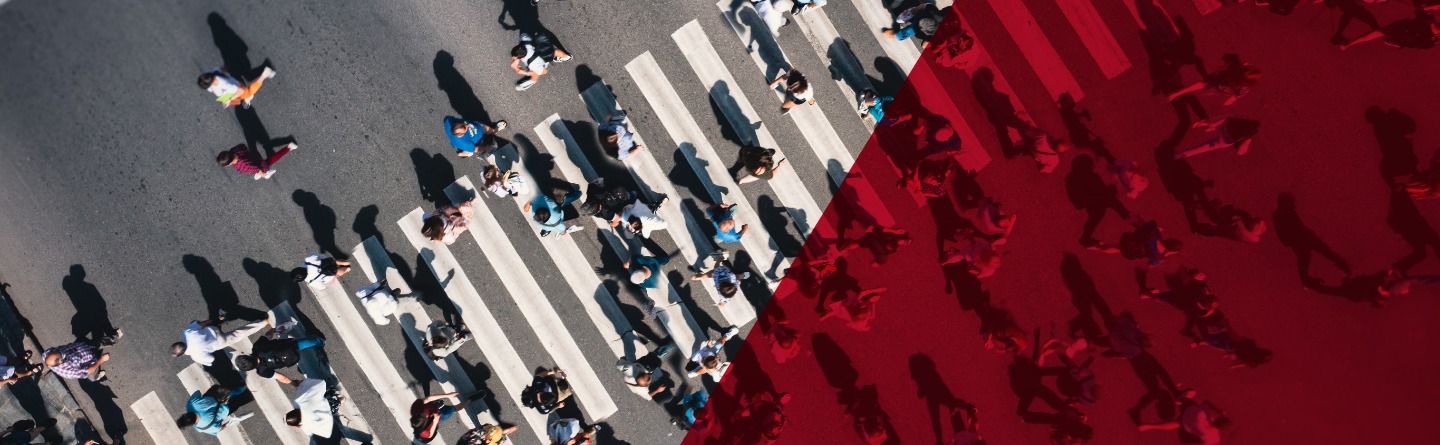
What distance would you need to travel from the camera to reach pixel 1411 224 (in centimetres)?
926

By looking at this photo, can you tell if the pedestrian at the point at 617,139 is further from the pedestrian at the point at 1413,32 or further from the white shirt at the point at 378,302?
the pedestrian at the point at 1413,32

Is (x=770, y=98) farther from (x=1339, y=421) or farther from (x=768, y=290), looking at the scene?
(x=1339, y=421)

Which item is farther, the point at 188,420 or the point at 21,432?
the point at 21,432

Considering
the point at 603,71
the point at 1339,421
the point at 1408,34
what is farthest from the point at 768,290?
the point at 1408,34

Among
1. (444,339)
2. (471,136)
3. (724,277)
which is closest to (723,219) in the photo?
(724,277)

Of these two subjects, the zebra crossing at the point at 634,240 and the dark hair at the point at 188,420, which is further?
the zebra crossing at the point at 634,240

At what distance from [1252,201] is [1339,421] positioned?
13.3 ft

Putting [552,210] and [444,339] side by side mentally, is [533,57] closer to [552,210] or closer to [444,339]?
[552,210]

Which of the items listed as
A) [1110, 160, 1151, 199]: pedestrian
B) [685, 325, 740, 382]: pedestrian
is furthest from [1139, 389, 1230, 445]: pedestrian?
[685, 325, 740, 382]: pedestrian

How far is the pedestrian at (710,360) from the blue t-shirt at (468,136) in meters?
4.94

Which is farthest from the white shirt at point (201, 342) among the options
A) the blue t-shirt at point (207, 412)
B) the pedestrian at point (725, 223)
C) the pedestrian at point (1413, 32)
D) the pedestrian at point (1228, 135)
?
the pedestrian at point (1413, 32)

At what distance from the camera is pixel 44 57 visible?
891cm

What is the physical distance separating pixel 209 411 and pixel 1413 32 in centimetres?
2040

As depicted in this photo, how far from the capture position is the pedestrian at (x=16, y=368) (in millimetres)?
9117
